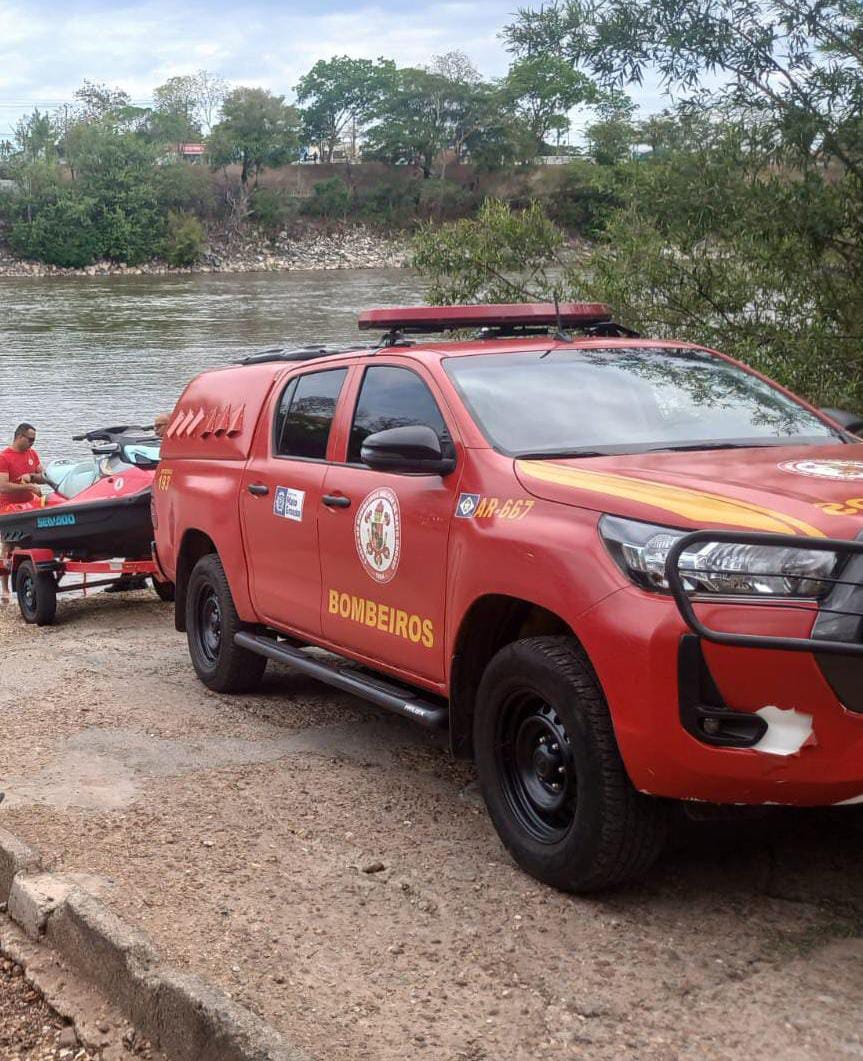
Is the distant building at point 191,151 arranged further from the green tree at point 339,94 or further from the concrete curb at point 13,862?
the concrete curb at point 13,862

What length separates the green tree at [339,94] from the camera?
12262 cm

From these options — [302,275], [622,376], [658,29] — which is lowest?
[302,275]

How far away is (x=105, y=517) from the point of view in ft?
40.3

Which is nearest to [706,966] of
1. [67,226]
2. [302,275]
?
[302,275]

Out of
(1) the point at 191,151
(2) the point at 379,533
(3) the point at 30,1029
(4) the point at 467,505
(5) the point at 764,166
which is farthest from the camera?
(1) the point at 191,151

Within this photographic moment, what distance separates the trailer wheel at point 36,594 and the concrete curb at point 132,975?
315 inches

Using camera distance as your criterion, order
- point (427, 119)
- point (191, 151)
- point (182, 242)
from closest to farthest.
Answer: point (182, 242), point (427, 119), point (191, 151)

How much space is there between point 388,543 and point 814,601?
2085mm

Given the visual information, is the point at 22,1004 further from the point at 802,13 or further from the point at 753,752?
the point at 802,13

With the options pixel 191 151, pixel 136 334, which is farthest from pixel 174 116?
pixel 136 334

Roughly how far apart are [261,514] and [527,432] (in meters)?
2.01

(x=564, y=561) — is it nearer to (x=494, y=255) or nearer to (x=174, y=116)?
(x=494, y=255)

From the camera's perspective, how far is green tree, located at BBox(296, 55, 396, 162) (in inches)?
4828

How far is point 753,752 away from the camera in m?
3.94
